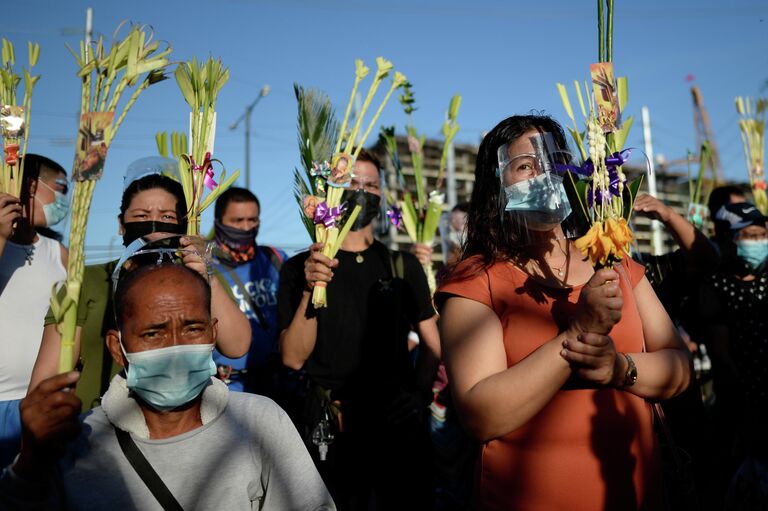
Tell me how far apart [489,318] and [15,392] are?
2.50m

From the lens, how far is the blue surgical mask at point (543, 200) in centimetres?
207

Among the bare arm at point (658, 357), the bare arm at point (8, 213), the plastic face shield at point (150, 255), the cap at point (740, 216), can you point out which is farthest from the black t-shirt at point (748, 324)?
the bare arm at point (8, 213)

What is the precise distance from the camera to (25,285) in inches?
129

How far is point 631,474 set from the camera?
1.97m

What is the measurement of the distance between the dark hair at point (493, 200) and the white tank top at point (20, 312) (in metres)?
2.17

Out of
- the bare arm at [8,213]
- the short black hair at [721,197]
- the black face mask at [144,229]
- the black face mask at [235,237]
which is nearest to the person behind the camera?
the bare arm at [8,213]

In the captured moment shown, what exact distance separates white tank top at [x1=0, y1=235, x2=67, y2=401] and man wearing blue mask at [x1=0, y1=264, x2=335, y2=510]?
4.51 ft

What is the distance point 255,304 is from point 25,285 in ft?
4.44

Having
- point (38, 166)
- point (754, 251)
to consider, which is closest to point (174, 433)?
point (38, 166)

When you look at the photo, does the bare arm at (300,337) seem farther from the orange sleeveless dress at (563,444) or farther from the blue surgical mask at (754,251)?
the blue surgical mask at (754,251)

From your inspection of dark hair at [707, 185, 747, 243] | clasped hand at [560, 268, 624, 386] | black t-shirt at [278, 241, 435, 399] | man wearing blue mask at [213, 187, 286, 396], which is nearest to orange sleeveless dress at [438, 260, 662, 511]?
clasped hand at [560, 268, 624, 386]

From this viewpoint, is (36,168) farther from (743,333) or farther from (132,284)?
(743,333)

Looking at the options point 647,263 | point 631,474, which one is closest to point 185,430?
point 631,474

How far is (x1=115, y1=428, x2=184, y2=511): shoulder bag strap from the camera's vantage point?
1.87 meters
